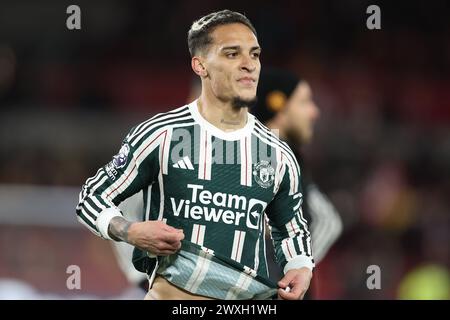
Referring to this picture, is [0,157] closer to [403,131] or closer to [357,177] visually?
[357,177]

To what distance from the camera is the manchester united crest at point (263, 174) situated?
3.38m

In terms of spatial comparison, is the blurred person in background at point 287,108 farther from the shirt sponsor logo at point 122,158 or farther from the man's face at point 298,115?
the shirt sponsor logo at point 122,158

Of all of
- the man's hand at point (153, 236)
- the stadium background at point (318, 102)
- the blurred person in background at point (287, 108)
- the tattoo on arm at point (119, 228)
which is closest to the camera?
the man's hand at point (153, 236)

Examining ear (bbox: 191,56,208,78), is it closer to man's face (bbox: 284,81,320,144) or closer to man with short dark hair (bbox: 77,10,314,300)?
man with short dark hair (bbox: 77,10,314,300)

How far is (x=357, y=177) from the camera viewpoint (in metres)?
11.3

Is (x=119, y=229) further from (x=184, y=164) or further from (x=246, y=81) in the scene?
(x=246, y=81)

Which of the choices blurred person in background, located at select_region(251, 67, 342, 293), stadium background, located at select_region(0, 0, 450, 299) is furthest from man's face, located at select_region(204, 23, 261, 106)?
stadium background, located at select_region(0, 0, 450, 299)

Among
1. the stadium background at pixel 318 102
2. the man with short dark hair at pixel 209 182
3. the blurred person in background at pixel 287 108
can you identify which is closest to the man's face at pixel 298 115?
the blurred person in background at pixel 287 108

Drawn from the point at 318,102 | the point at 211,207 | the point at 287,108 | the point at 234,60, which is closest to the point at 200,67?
the point at 234,60

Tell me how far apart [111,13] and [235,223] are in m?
9.26

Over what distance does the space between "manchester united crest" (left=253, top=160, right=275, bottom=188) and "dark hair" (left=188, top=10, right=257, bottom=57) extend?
0.44 metres

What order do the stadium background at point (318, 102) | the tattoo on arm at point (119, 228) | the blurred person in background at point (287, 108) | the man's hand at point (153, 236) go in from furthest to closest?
the stadium background at point (318, 102)
the blurred person in background at point (287, 108)
the tattoo on arm at point (119, 228)
the man's hand at point (153, 236)

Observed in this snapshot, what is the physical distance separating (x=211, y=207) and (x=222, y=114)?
1.05 feet
